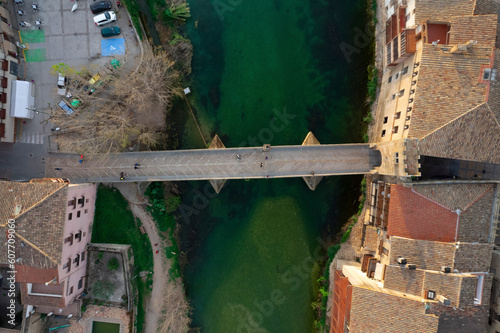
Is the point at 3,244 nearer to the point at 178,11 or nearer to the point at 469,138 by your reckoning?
the point at 178,11

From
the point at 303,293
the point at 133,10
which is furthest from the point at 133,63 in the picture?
the point at 303,293

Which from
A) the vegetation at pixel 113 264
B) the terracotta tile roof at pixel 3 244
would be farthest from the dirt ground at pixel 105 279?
the terracotta tile roof at pixel 3 244

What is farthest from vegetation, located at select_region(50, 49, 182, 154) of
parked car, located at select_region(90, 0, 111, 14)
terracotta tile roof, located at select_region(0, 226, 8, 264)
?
terracotta tile roof, located at select_region(0, 226, 8, 264)

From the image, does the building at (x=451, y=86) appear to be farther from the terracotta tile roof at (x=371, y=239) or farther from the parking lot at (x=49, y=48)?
the parking lot at (x=49, y=48)

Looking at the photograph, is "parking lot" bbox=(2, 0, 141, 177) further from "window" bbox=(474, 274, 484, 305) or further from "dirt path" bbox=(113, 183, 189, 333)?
"window" bbox=(474, 274, 484, 305)

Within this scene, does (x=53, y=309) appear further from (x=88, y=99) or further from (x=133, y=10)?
(x=133, y=10)
